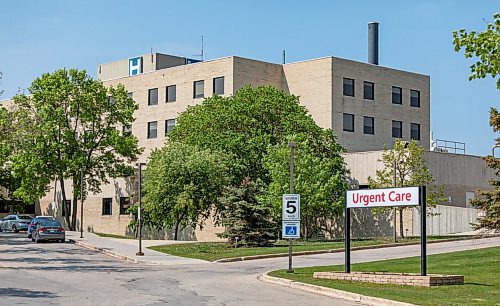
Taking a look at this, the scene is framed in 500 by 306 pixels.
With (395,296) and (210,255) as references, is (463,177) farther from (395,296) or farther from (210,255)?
(395,296)

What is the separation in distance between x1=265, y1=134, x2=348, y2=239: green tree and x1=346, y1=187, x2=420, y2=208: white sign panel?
22.6 m

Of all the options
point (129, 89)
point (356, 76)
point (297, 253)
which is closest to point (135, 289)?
point (297, 253)

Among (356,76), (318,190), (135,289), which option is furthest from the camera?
(356,76)

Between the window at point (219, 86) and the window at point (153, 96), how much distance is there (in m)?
8.08

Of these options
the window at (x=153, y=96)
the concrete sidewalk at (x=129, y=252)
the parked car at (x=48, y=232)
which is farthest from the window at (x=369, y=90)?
the parked car at (x=48, y=232)

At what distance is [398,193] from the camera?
83.3ft

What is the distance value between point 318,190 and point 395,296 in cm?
3019

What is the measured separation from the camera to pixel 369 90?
70.2 meters

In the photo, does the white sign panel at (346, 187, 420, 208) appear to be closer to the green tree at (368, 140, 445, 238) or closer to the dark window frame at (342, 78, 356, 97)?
the green tree at (368, 140, 445, 238)

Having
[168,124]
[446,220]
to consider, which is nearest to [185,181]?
[446,220]

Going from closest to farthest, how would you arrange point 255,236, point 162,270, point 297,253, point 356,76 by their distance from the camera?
point 162,270 → point 297,253 → point 255,236 → point 356,76

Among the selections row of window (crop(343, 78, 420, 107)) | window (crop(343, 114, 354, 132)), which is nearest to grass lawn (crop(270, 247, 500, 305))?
window (crop(343, 114, 354, 132))

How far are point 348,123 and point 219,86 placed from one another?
1112 centimetres

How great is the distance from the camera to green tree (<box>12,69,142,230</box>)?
215 ft
